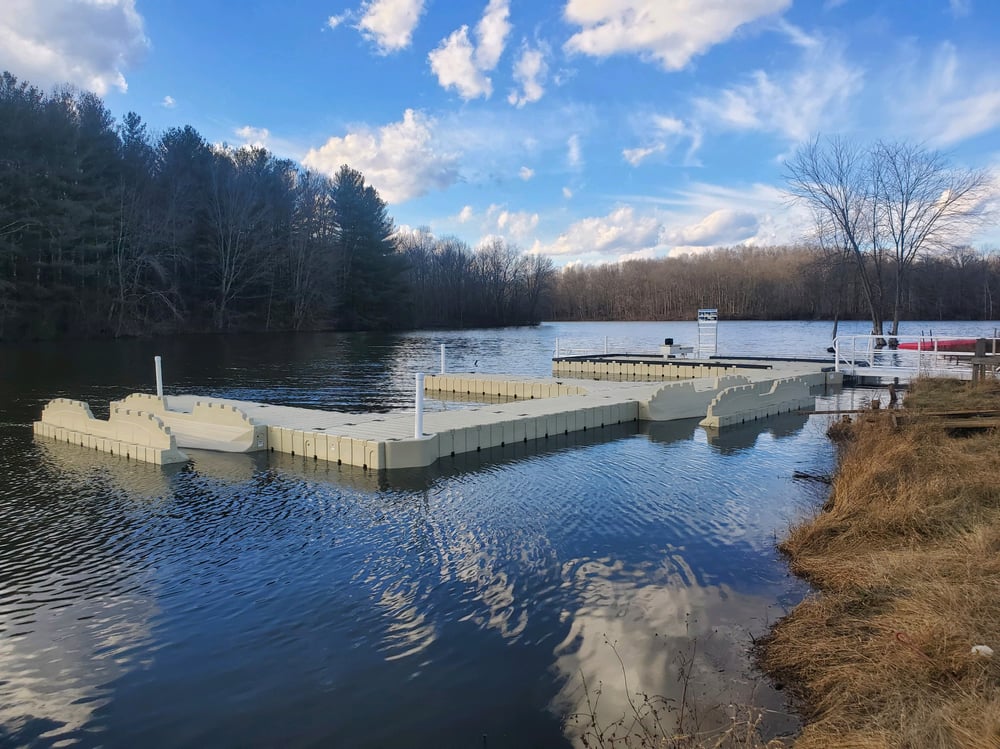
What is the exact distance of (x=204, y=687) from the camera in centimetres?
386

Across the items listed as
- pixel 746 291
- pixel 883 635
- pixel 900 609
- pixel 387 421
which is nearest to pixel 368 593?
pixel 883 635

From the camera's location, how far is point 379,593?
510 cm

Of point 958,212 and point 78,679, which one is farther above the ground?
point 958,212

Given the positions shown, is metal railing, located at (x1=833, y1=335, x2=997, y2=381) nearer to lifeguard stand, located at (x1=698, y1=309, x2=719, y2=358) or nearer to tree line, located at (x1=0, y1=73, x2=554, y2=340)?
lifeguard stand, located at (x1=698, y1=309, x2=719, y2=358)

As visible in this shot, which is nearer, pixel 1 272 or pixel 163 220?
pixel 1 272

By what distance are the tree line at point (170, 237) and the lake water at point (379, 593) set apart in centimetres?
3066

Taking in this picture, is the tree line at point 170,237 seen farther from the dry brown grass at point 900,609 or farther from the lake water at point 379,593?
the dry brown grass at point 900,609

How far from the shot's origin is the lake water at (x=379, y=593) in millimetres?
3645

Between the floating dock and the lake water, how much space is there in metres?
0.36

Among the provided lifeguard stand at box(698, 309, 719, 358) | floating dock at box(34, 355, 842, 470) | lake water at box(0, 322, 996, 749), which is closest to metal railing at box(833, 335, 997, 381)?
floating dock at box(34, 355, 842, 470)

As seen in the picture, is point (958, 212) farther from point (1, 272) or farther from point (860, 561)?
point (1, 272)

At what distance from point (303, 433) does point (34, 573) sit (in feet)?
14.8

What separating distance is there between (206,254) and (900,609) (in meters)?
50.2

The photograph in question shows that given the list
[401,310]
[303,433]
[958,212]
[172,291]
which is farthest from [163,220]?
[958,212]
